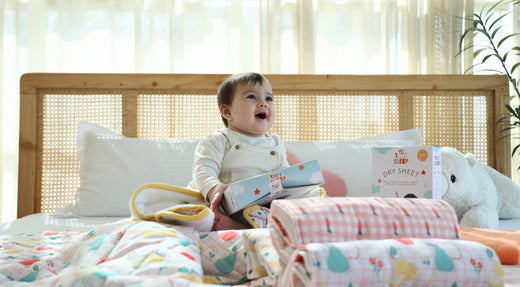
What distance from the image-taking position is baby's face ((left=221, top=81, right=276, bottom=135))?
4.99ft

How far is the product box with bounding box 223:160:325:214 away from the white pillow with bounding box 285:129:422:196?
2.00ft

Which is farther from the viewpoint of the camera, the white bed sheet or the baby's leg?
the white bed sheet

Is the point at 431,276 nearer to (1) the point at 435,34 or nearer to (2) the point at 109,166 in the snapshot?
(2) the point at 109,166

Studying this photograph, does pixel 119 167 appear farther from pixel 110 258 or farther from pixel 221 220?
pixel 110 258

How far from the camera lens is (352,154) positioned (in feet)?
5.94

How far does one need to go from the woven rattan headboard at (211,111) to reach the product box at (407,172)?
98 centimetres

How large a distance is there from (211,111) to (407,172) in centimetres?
116

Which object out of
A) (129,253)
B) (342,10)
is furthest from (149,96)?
(129,253)

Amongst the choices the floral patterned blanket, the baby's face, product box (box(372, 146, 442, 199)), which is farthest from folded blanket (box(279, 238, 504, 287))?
the baby's face

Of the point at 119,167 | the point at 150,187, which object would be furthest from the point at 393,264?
the point at 119,167

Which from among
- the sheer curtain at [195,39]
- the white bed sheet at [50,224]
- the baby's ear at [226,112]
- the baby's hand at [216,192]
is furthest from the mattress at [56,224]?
the sheer curtain at [195,39]

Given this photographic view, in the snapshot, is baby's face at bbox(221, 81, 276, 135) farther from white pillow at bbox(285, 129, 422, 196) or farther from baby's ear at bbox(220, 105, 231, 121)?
white pillow at bbox(285, 129, 422, 196)

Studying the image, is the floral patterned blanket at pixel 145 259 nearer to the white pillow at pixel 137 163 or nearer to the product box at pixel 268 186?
the product box at pixel 268 186

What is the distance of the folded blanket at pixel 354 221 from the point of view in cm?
62
